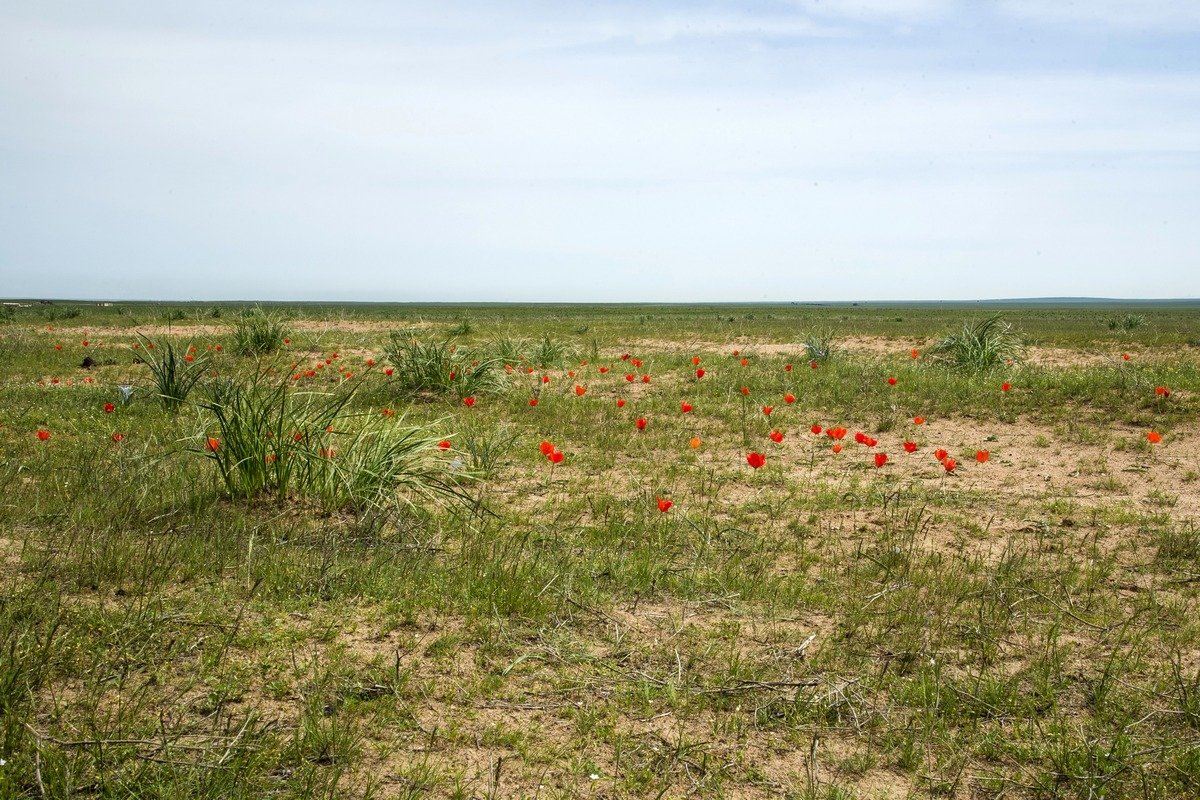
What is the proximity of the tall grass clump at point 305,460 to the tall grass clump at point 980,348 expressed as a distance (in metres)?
9.20

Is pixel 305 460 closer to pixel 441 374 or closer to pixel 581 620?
pixel 581 620

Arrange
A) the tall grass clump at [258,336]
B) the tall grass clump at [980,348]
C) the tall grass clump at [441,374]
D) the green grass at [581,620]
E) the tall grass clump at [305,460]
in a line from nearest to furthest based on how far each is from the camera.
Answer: the green grass at [581,620], the tall grass clump at [305,460], the tall grass clump at [441,374], the tall grass clump at [980,348], the tall grass clump at [258,336]

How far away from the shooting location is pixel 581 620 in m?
3.85

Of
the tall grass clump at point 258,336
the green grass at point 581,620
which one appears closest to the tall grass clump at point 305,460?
the green grass at point 581,620

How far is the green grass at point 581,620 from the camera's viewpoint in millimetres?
2721

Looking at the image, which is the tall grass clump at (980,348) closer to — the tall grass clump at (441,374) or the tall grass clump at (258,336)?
the tall grass clump at (441,374)

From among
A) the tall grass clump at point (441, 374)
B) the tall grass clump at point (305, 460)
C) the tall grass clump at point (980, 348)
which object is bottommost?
the tall grass clump at point (305, 460)

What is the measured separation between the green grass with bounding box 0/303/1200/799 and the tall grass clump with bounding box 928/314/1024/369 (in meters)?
4.43

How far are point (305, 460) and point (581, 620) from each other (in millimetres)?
2484

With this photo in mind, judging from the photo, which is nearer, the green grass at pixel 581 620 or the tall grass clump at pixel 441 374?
the green grass at pixel 581 620

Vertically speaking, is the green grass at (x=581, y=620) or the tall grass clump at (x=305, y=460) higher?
the tall grass clump at (x=305, y=460)

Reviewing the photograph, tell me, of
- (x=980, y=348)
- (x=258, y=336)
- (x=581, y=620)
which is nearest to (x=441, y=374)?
(x=258, y=336)

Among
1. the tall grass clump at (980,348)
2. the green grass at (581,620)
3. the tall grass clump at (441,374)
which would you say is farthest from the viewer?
the tall grass clump at (980,348)

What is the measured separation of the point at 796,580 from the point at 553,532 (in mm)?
1555
